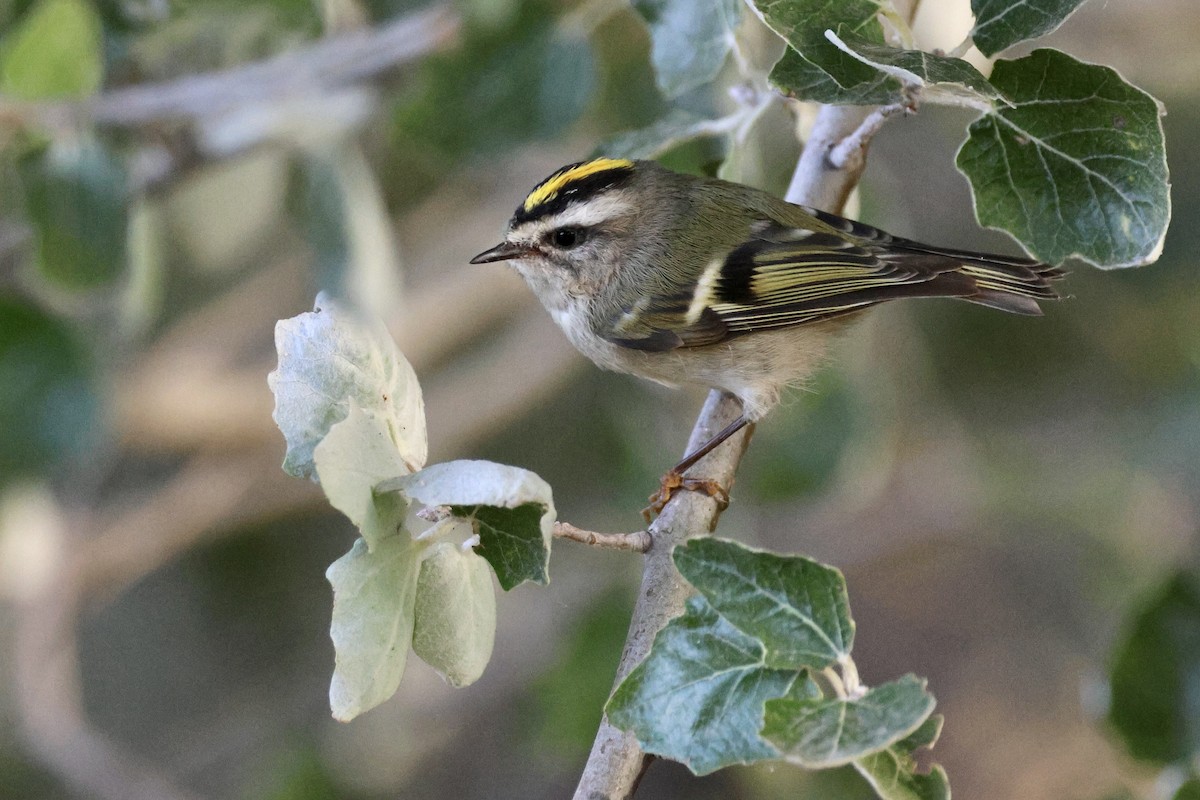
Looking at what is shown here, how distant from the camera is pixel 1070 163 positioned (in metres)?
0.89

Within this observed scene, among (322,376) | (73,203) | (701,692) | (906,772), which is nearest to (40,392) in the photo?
(73,203)

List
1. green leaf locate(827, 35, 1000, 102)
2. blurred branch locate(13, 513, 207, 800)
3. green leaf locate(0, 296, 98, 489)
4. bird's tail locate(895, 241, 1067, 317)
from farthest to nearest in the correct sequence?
blurred branch locate(13, 513, 207, 800) → green leaf locate(0, 296, 98, 489) → bird's tail locate(895, 241, 1067, 317) → green leaf locate(827, 35, 1000, 102)

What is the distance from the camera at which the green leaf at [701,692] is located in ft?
2.39

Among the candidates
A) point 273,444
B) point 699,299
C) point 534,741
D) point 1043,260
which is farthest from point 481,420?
point 1043,260

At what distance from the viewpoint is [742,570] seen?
755 millimetres

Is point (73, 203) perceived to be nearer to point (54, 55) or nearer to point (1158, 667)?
point (54, 55)

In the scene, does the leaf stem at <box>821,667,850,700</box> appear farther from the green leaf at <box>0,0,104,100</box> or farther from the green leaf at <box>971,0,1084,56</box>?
the green leaf at <box>0,0,104,100</box>

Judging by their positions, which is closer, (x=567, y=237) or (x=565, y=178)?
(x=565, y=178)

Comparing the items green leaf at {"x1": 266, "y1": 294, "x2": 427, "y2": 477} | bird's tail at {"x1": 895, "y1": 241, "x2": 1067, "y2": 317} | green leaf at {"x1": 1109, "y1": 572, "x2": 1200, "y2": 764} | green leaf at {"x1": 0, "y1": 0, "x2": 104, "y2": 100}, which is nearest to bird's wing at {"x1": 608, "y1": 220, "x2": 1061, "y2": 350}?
bird's tail at {"x1": 895, "y1": 241, "x2": 1067, "y2": 317}

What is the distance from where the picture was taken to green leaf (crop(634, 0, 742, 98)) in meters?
1.15

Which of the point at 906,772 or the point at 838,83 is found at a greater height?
the point at 838,83

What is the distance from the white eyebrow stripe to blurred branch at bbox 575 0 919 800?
→ 0.33m

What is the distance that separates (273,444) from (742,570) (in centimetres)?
210

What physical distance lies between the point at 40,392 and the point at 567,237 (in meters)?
0.86
